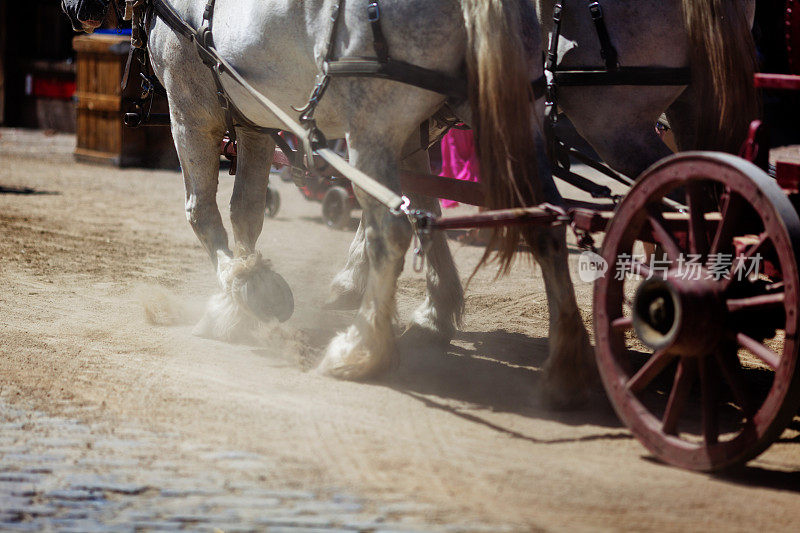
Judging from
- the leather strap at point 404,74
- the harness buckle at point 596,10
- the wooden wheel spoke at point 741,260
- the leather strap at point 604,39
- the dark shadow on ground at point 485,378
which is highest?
the harness buckle at point 596,10

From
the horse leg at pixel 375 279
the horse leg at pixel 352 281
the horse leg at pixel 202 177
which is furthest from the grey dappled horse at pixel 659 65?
the horse leg at pixel 202 177

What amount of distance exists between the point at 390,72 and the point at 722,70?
1.47 m

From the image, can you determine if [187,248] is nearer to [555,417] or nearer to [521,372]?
[521,372]

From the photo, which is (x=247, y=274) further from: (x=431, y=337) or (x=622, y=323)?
(x=622, y=323)

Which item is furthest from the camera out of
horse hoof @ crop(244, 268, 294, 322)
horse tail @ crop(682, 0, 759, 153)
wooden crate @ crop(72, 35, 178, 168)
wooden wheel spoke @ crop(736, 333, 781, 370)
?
wooden crate @ crop(72, 35, 178, 168)

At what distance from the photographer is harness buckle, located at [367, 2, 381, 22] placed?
→ 359cm

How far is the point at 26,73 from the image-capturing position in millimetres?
17188

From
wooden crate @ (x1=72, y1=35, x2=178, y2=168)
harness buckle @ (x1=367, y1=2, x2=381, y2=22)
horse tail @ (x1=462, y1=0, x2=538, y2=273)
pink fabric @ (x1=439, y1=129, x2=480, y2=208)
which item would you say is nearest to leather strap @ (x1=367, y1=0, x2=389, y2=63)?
harness buckle @ (x1=367, y1=2, x2=381, y2=22)

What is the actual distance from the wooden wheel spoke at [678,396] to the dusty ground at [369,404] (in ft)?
0.50

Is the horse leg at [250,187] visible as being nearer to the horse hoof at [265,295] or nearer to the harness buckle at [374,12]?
the horse hoof at [265,295]

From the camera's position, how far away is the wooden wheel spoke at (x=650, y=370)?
2969mm

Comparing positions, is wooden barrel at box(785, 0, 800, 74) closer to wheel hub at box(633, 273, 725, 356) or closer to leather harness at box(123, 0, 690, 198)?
leather harness at box(123, 0, 690, 198)

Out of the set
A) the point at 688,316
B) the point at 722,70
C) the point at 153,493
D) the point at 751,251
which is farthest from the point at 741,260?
the point at 153,493

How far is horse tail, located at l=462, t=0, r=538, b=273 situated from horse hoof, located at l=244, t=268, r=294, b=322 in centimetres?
142
